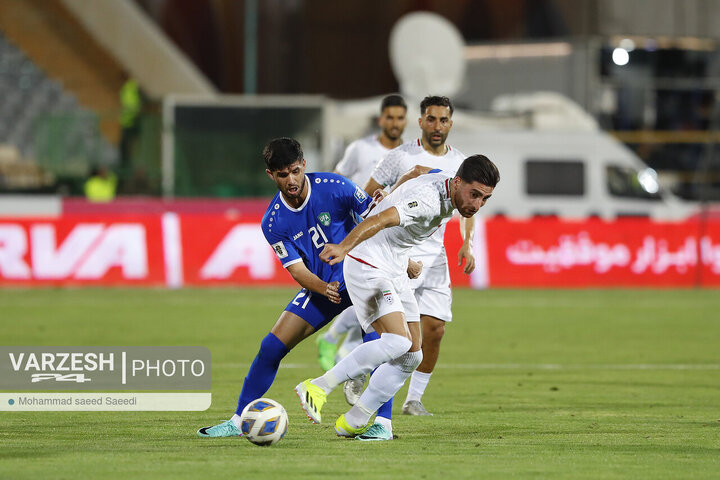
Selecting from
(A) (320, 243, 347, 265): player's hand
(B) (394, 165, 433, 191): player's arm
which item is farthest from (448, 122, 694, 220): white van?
(A) (320, 243, 347, 265): player's hand

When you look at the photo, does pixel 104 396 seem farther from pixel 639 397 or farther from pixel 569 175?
pixel 569 175

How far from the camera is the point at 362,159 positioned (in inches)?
503

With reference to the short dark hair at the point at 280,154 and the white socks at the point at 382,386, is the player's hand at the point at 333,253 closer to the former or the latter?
the short dark hair at the point at 280,154

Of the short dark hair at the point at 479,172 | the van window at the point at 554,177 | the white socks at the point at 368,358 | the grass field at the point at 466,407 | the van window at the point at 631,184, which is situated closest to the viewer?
the grass field at the point at 466,407

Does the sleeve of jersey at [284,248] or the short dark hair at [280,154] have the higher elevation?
the short dark hair at [280,154]

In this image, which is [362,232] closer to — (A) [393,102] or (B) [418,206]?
(B) [418,206]

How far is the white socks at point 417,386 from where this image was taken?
10297 mm

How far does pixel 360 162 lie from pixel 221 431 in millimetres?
4602

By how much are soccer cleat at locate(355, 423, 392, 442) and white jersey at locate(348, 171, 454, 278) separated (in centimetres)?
98

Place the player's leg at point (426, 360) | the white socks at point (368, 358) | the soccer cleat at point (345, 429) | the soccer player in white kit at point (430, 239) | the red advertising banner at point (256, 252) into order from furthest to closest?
the red advertising banner at point (256, 252)
the soccer player in white kit at point (430, 239)
the player's leg at point (426, 360)
the soccer cleat at point (345, 429)
the white socks at point (368, 358)

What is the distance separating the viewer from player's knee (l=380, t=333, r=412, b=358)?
845 cm

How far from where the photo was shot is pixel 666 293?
2341 cm

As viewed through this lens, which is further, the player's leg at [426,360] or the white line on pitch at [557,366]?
the white line on pitch at [557,366]

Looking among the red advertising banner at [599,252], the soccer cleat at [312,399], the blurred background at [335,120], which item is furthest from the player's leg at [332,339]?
the red advertising banner at [599,252]
